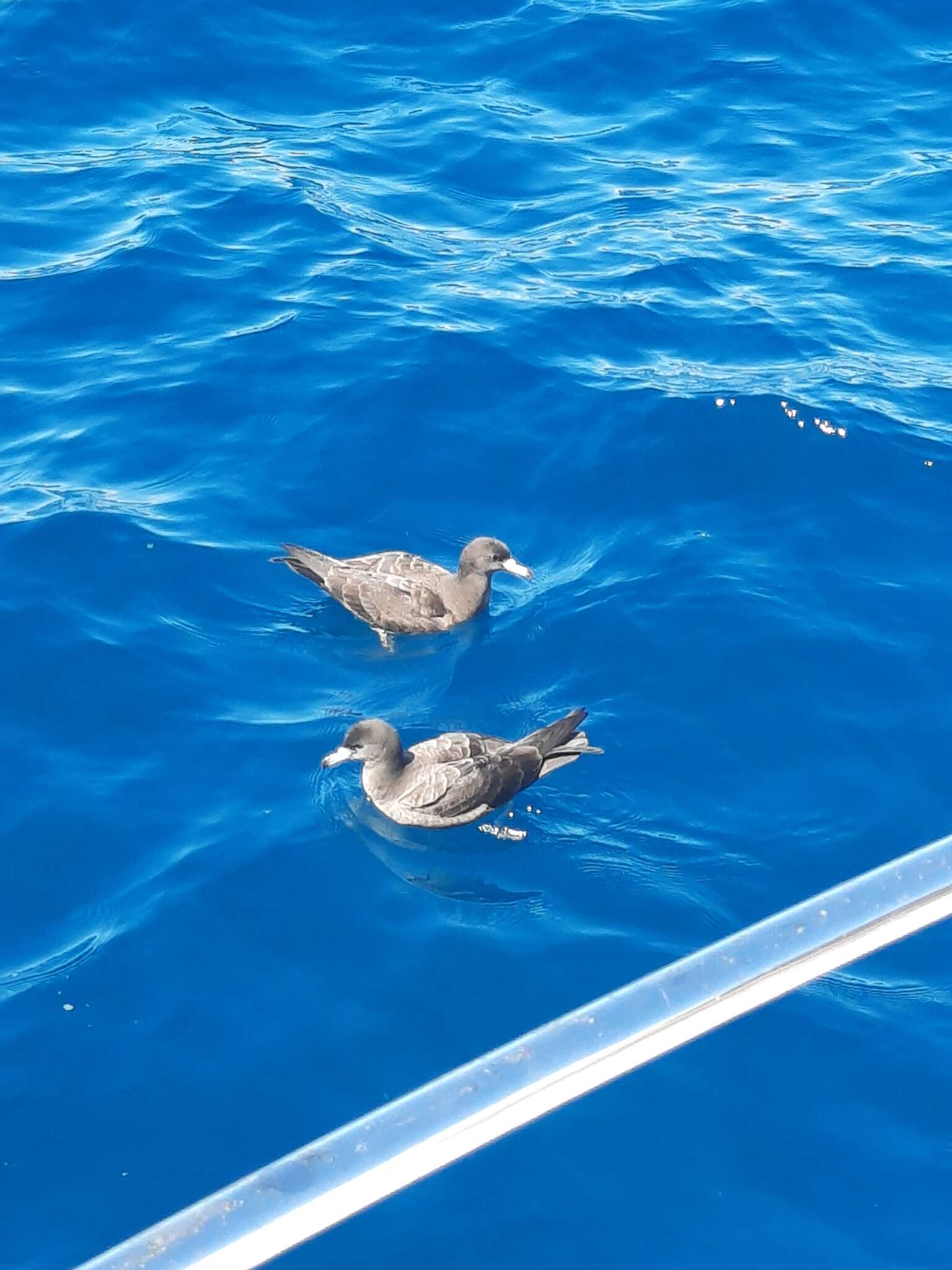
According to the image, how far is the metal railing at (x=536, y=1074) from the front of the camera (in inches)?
89.4

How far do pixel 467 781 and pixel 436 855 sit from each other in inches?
15.9

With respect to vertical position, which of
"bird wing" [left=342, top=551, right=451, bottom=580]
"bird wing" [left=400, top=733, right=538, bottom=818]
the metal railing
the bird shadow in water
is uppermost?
"bird wing" [left=342, top=551, right=451, bottom=580]

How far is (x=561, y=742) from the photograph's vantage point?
7.38 metres

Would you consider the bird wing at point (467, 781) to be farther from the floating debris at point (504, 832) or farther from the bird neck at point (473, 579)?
the bird neck at point (473, 579)

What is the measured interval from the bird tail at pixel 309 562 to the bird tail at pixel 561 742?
188 centimetres

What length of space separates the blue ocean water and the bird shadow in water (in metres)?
0.04

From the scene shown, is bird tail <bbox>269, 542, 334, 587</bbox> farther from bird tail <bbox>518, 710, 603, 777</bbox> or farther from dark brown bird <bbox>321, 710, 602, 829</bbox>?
bird tail <bbox>518, 710, 603, 777</bbox>

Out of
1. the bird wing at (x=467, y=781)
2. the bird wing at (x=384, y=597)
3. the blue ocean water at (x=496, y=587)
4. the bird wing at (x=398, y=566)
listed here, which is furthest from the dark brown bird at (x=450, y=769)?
the bird wing at (x=398, y=566)

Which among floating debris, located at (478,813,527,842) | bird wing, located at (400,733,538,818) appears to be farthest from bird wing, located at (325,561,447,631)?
floating debris, located at (478,813,527,842)

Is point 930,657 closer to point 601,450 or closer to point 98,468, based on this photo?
point 601,450

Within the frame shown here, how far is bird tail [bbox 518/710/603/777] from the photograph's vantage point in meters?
7.35

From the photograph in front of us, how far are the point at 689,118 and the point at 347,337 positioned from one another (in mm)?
4801

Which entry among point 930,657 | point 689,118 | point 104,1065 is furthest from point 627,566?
point 689,118

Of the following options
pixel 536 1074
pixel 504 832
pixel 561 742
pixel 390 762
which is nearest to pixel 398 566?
pixel 390 762
